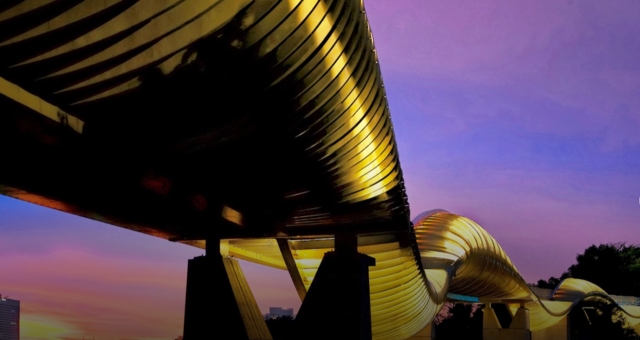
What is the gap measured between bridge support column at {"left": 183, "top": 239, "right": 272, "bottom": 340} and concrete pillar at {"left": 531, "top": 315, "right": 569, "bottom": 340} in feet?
115

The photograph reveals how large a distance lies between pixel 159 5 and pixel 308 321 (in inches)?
255

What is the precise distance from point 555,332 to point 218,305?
36.5 meters

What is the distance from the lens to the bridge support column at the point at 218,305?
9.18 m

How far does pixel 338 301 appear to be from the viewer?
10102 millimetres

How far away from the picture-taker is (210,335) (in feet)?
30.0

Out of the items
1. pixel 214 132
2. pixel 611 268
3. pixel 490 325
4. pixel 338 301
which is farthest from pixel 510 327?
pixel 611 268

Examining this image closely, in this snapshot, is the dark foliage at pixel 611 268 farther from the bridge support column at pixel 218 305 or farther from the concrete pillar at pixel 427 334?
the bridge support column at pixel 218 305

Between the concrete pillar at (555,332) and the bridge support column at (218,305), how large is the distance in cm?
3515

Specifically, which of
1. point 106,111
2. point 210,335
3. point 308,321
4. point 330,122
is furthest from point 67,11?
point 308,321

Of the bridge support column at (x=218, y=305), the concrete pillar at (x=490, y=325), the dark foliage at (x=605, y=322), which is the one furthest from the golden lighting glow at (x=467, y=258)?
the dark foliage at (x=605, y=322)

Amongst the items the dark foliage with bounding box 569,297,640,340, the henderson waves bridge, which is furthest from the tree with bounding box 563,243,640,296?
the henderson waves bridge

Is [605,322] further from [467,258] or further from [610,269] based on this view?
[610,269]

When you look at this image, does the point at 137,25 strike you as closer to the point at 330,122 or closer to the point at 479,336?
the point at 330,122

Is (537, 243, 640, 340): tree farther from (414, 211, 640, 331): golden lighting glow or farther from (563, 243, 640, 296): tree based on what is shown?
(414, 211, 640, 331): golden lighting glow
